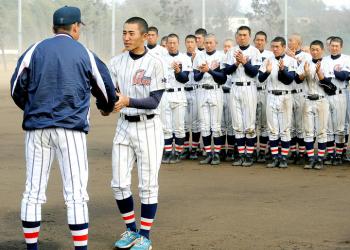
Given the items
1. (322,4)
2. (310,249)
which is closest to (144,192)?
(310,249)

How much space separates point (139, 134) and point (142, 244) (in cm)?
97

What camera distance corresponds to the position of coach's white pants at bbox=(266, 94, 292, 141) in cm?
1191

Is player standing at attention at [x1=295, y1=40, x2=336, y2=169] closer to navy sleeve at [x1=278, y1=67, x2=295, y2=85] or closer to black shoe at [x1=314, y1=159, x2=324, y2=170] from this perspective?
black shoe at [x1=314, y1=159, x2=324, y2=170]

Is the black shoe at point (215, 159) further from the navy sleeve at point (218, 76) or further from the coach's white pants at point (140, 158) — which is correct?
the coach's white pants at point (140, 158)

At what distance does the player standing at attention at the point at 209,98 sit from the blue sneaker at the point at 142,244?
5933 mm

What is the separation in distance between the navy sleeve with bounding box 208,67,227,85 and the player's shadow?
18.6 feet

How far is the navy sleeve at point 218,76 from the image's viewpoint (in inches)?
468

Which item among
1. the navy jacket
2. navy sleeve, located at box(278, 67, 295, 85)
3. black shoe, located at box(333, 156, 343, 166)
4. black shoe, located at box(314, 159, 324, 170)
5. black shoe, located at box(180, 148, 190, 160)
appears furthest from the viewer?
black shoe, located at box(180, 148, 190, 160)

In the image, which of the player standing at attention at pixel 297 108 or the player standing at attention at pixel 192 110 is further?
the player standing at attention at pixel 192 110

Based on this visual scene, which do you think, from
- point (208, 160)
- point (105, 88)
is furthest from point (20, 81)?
point (208, 160)

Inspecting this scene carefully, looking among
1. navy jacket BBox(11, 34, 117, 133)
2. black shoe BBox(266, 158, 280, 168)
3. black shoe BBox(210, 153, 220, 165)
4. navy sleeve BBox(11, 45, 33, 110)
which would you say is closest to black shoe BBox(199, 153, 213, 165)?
black shoe BBox(210, 153, 220, 165)

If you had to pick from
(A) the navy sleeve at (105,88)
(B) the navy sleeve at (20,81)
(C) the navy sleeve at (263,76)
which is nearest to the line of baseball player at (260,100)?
(C) the navy sleeve at (263,76)

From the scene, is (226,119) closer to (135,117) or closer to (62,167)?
(135,117)

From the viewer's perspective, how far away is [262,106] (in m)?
12.6
